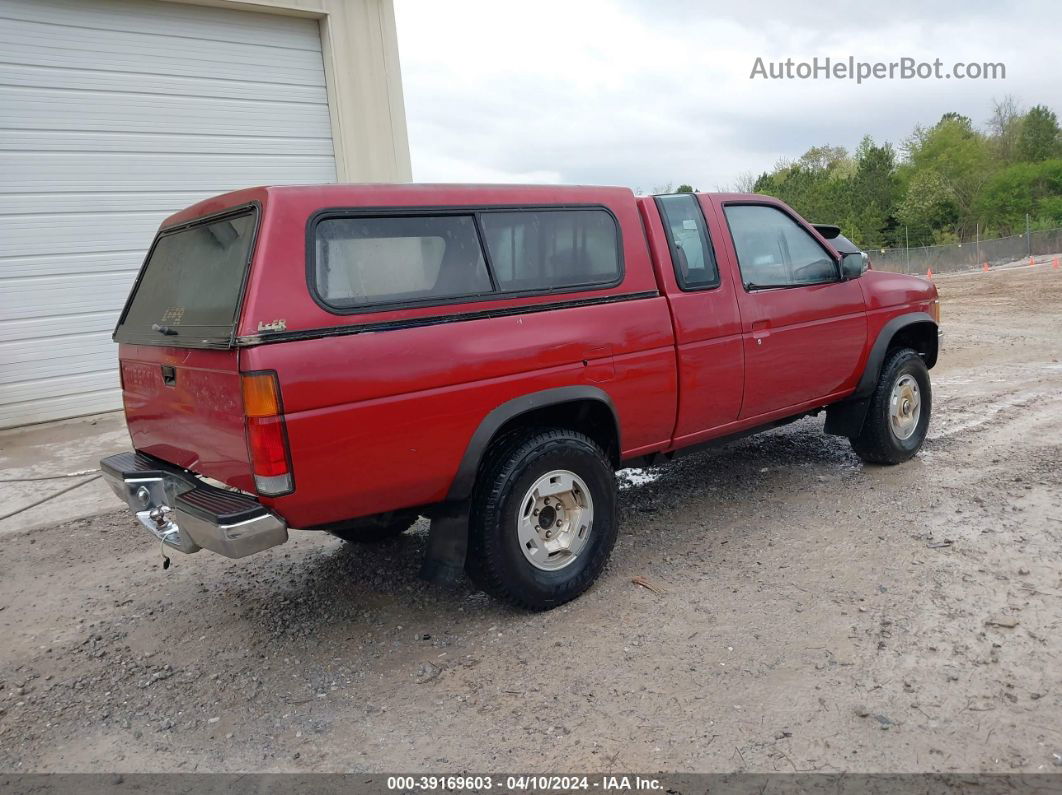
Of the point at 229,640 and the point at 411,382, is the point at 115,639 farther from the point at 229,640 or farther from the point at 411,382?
the point at 411,382

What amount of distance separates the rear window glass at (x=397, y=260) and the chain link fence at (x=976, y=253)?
33.3 m

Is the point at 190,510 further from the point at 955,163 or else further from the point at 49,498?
the point at 955,163

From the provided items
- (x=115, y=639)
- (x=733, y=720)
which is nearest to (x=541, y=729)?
(x=733, y=720)

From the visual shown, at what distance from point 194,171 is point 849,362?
Result: 7852 mm

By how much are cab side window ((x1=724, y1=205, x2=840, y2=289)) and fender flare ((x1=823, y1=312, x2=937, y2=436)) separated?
2.04 ft

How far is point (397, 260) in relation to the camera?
10.7 feet

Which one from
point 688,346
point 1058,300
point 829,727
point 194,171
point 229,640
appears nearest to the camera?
point 829,727

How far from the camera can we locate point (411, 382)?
3.14m

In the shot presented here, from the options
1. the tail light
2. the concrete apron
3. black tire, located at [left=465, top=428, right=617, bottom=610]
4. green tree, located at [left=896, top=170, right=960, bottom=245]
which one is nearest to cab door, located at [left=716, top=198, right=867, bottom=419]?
black tire, located at [left=465, top=428, right=617, bottom=610]

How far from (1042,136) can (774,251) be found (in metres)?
65.1

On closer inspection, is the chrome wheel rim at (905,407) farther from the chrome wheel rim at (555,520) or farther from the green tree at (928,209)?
the green tree at (928,209)

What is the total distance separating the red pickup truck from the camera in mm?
2951

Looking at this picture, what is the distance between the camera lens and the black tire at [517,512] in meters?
3.43

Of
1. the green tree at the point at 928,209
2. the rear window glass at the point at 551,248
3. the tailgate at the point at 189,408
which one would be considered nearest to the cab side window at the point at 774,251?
the rear window glass at the point at 551,248
